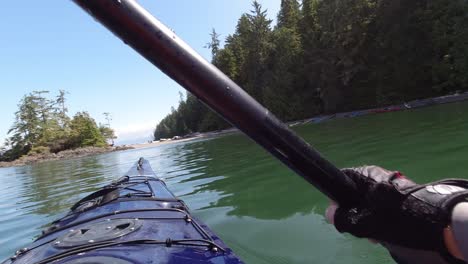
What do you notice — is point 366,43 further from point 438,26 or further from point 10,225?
point 10,225

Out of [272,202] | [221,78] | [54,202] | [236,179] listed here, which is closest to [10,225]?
[54,202]

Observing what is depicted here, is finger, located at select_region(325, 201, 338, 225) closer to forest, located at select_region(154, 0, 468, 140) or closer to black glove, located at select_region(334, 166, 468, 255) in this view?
black glove, located at select_region(334, 166, 468, 255)

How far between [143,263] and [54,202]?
8285mm

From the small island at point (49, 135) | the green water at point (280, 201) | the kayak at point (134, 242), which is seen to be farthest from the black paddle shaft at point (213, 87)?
the small island at point (49, 135)

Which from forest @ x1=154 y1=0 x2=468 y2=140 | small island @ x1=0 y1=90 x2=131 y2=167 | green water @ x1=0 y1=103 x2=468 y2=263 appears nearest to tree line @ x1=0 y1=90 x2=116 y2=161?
small island @ x1=0 y1=90 x2=131 y2=167

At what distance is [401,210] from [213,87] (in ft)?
1.90

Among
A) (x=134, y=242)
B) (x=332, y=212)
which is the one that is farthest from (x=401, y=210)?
(x=134, y=242)

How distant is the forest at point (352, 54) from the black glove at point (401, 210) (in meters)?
26.3

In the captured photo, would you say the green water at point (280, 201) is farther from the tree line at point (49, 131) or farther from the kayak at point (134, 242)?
the tree line at point (49, 131)

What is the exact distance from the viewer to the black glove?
2.59 feet

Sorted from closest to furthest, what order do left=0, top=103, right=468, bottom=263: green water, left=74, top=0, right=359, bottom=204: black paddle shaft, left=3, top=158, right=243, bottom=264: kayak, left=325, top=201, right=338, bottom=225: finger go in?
left=74, top=0, right=359, bottom=204: black paddle shaft → left=325, top=201, right=338, bottom=225: finger → left=3, top=158, right=243, bottom=264: kayak → left=0, top=103, right=468, bottom=263: green water

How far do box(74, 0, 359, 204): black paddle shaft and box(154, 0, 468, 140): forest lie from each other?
26307 millimetres

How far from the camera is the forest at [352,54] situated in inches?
957

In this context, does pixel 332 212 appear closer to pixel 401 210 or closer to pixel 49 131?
pixel 401 210
